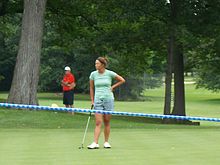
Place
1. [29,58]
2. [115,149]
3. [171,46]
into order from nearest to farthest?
[115,149] < [29,58] < [171,46]

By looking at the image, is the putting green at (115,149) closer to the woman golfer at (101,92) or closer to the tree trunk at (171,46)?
the woman golfer at (101,92)

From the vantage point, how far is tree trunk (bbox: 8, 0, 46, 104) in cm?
1964

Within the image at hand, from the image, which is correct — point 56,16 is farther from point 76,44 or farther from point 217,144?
point 217,144

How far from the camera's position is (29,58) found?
1981 cm

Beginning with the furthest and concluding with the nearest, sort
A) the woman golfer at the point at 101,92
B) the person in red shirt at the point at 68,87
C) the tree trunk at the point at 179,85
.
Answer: the tree trunk at the point at 179,85 < the person in red shirt at the point at 68,87 < the woman golfer at the point at 101,92

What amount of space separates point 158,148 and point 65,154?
2.10 m

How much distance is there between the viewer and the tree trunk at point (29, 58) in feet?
64.4

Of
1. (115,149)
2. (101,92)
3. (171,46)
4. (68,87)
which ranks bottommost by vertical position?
(115,149)

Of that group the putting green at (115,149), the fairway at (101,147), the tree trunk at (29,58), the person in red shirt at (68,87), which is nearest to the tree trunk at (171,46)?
the person in red shirt at (68,87)

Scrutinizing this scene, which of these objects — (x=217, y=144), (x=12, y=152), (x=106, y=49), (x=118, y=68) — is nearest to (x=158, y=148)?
(x=217, y=144)

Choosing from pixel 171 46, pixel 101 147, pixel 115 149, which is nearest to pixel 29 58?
pixel 171 46

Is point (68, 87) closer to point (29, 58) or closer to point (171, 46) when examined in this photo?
point (29, 58)

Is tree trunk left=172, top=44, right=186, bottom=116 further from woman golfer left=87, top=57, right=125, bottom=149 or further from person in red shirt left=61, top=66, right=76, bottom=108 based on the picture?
woman golfer left=87, top=57, right=125, bottom=149

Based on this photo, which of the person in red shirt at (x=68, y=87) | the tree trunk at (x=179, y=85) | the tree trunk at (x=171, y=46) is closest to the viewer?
the person in red shirt at (x=68, y=87)
